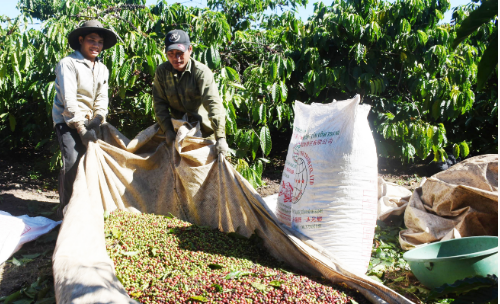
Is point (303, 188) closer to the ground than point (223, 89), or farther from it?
closer to the ground

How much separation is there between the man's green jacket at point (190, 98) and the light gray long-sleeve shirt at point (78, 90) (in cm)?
38

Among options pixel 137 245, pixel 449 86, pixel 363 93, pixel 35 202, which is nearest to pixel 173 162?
pixel 137 245

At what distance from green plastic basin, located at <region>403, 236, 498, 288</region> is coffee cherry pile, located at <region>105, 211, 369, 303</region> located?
0.48 metres

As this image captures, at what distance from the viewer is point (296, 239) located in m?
1.92

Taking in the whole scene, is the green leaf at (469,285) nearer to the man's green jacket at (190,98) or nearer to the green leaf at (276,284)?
the green leaf at (276,284)

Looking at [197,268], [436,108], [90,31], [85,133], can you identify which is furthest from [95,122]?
[436,108]

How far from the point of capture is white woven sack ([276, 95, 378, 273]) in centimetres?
196

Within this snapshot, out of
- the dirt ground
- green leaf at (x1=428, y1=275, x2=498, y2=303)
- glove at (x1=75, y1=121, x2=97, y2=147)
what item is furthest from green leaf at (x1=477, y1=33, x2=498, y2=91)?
glove at (x1=75, y1=121, x2=97, y2=147)

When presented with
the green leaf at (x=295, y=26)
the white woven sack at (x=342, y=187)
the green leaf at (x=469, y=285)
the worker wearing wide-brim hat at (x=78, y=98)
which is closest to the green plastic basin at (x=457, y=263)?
the white woven sack at (x=342, y=187)

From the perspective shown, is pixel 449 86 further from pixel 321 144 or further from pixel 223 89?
pixel 321 144

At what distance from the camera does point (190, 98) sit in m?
2.69

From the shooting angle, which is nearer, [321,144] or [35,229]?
[321,144]

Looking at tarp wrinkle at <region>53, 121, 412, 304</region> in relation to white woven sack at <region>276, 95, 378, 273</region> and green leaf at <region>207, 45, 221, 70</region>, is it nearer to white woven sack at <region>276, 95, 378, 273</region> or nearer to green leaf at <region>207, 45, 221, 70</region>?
white woven sack at <region>276, 95, 378, 273</region>

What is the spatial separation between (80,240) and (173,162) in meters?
1.02
